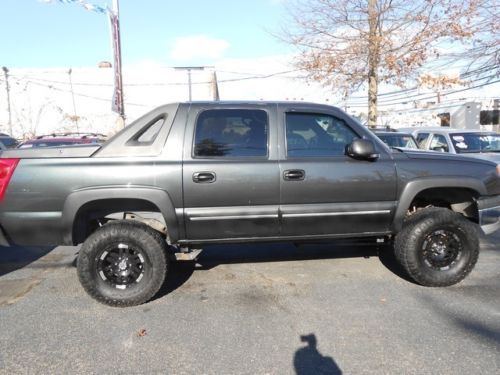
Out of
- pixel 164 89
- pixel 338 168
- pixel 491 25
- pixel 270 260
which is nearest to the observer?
pixel 338 168

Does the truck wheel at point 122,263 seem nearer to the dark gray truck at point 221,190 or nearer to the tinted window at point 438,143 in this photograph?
the dark gray truck at point 221,190

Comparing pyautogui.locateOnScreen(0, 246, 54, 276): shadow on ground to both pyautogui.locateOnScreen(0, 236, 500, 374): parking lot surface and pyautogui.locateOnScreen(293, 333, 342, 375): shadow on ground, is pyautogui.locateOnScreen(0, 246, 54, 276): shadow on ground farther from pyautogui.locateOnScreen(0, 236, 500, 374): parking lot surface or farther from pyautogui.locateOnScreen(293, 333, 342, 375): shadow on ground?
pyautogui.locateOnScreen(293, 333, 342, 375): shadow on ground

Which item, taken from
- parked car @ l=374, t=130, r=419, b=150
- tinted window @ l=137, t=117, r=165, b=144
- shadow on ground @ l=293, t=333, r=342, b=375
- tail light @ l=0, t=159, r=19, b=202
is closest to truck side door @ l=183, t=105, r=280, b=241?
tinted window @ l=137, t=117, r=165, b=144

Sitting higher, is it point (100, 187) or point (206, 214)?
point (100, 187)

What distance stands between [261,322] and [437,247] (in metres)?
2.04

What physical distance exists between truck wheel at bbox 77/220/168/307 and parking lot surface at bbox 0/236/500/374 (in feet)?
0.50

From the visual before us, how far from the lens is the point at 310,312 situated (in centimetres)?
361

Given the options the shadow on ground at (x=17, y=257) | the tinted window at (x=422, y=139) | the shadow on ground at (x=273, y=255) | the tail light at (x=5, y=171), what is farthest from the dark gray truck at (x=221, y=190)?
the tinted window at (x=422, y=139)

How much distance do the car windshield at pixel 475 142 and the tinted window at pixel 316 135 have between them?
5.93m

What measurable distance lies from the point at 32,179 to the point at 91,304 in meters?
1.29

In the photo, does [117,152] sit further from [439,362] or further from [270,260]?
[439,362]

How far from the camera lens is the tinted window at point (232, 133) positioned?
12.2ft

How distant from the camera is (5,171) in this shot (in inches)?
138

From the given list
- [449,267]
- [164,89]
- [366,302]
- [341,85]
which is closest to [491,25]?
[341,85]
